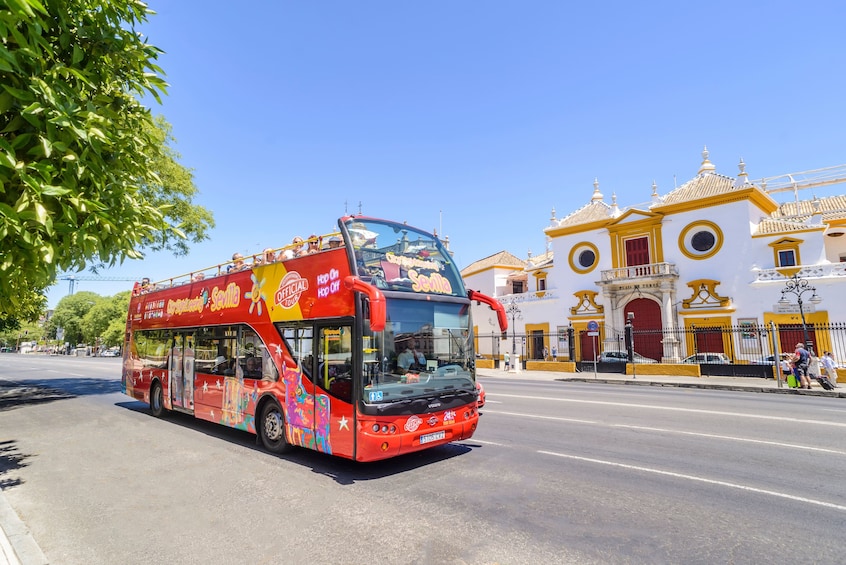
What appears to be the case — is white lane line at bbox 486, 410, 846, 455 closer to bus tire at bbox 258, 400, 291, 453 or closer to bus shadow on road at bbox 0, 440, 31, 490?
bus tire at bbox 258, 400, 291, 453

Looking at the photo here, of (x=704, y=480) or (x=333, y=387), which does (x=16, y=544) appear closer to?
(x=333, y=387)

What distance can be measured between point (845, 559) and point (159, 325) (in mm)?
13673

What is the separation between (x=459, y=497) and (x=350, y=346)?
2.44m

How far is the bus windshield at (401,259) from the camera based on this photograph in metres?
6.71

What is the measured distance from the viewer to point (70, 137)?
3957mm

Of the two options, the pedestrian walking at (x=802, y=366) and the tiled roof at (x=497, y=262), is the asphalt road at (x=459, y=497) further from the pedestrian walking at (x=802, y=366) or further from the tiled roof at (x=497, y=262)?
the tiled roof at (x=497, y=262)

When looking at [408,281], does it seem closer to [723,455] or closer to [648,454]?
[648,454]

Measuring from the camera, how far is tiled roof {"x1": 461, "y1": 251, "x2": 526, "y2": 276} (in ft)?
152

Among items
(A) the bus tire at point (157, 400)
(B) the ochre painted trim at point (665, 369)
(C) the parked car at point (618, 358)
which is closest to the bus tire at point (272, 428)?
(A) the bus tire at point (157, 400)

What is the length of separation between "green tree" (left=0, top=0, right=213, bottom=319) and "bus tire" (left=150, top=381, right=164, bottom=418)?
715cm

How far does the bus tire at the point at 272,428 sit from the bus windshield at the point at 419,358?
2.43 m

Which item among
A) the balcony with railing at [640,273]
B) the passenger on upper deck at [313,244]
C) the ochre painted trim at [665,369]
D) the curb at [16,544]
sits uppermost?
the balcony with railing at [640,273]

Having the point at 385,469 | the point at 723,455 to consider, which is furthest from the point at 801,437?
the point at 385,469

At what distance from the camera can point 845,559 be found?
3.93m
